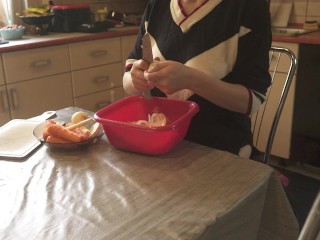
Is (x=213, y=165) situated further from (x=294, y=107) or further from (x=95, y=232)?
(x=294, y=107)

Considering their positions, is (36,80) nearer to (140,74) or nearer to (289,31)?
(140,74)

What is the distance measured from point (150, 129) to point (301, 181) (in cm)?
159

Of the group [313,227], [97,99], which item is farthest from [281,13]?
[313,227]

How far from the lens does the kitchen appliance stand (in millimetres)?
2346

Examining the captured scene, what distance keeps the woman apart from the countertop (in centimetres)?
106

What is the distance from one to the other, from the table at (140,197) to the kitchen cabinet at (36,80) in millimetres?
1175

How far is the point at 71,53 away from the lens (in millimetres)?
Answer: 2168

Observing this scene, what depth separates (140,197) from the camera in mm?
674

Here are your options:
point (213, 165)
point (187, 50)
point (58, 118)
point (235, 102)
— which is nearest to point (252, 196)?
point (213, 165)

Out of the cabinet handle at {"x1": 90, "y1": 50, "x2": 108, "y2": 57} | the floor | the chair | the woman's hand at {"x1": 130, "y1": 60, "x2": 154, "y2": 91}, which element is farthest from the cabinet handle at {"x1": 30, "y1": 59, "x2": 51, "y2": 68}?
the chair

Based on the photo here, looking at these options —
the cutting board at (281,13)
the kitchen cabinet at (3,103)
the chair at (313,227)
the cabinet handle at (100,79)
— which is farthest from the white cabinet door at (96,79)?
the chair at (313,227)

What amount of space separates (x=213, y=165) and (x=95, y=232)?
Answer: 311 millimetres

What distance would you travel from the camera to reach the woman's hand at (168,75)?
2.66ft

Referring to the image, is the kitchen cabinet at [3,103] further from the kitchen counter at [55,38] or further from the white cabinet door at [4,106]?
the kitchen counter at [55,38]
